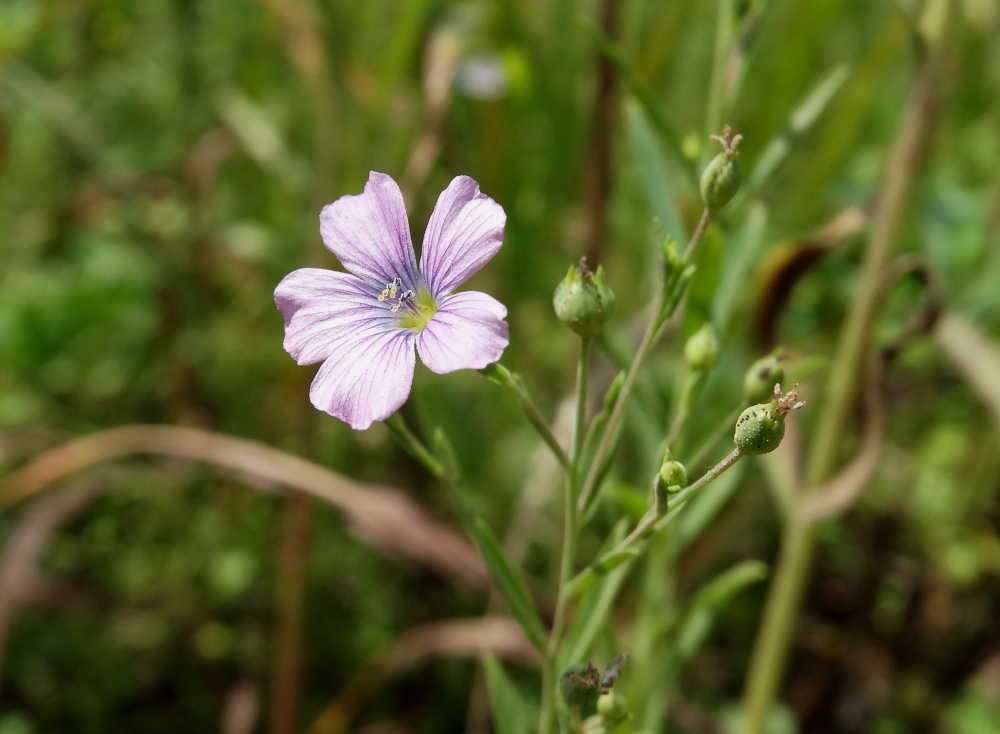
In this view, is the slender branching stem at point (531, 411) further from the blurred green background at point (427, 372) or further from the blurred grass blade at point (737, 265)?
the blurred green background at point (427, 372)

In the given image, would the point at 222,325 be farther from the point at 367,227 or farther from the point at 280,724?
the point at 367,227

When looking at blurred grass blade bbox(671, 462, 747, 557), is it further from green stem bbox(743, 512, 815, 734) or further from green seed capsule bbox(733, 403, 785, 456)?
green seed capsule bbox(733, 403, 785, 456)

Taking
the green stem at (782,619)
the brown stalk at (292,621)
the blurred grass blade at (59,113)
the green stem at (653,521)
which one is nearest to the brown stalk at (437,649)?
the brown stalk at (292,621)

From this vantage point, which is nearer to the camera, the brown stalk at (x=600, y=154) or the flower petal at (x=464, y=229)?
the flower petal at (x=464, y=229)

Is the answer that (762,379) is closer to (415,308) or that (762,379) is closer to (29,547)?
(415,308)

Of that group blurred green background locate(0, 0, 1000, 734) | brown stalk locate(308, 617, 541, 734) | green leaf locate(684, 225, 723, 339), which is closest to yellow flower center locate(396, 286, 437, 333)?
green leaf locate(684, 225, 723, 339)

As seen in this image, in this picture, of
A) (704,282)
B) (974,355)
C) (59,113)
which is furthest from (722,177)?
(59,113)

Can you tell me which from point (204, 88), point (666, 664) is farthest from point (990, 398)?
point (204, 88)
